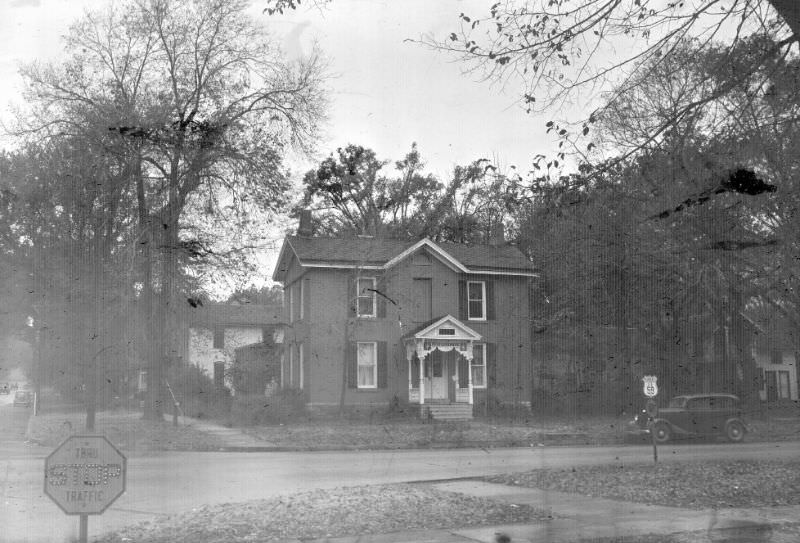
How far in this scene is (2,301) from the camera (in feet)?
109

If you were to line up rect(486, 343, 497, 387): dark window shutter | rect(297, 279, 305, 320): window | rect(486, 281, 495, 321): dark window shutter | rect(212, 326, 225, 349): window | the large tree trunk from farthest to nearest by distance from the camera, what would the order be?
rect(212, 326, 225, 349): window < rect(486, 281, 495, 321): dark window shutter < rect(486, 343, 497, 387): dark window shutter < rect(297, 279, 305, 320): window < the large tree trunk

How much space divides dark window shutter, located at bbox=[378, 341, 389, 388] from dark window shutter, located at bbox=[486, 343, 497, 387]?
446cm

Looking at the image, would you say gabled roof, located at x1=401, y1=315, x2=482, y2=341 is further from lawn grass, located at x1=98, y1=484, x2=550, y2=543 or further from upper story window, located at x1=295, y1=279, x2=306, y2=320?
lawn grass, located at x1=98, y1=484, x2=550, y2=543

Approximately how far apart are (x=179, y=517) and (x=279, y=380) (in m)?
31.9

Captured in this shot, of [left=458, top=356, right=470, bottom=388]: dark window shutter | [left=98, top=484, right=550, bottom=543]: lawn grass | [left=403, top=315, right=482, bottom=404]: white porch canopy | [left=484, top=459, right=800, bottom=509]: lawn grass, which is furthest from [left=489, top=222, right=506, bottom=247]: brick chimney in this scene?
[left=98, top=484, right=550, bottom=543]: lawn grass

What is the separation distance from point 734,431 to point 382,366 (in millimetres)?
13928

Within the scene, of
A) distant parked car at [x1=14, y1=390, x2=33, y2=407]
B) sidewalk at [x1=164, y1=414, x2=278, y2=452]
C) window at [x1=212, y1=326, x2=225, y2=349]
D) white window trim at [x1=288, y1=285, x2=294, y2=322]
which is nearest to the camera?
sidewalk at [x1=164, y1=414, x2=278, y2=452]

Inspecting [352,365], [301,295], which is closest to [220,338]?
[301,295]

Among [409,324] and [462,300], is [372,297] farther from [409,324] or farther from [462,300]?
[462,300]

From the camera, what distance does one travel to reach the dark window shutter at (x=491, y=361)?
3588 centimetres

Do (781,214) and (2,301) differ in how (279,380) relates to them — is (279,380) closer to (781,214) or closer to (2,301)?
(2,301)

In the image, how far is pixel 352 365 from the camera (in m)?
34.1

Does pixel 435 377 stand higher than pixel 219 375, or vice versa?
pixel 219 375

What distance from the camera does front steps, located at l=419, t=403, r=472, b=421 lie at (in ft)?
110
